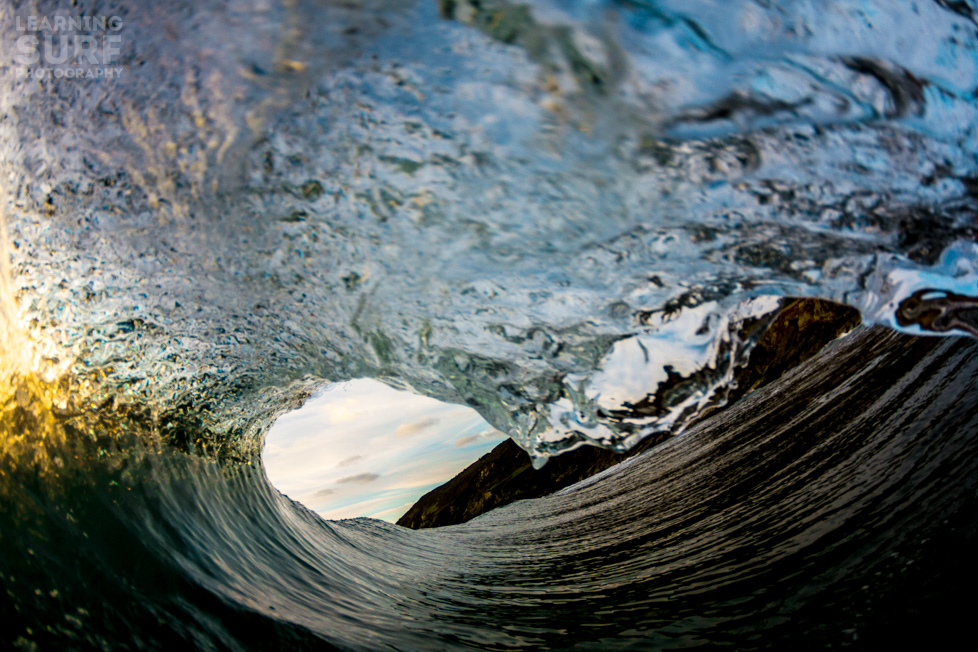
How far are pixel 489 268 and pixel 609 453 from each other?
1566cm

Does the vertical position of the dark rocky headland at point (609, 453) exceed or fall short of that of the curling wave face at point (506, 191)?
it falls short

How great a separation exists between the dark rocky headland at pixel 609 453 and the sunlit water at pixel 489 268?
12.2 meters

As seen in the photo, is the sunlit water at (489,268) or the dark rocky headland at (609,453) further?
the dark rocky headland at (609,453)

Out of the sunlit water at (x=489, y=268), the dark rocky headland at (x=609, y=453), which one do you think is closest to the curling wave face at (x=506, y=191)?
the sunlit water at (x=489, y=268)

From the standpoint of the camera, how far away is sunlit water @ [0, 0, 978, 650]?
1299 millimetres

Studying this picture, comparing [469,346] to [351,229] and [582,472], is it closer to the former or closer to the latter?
[351,229]

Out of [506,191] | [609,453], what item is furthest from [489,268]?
[609,453]

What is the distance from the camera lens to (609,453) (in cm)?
1620

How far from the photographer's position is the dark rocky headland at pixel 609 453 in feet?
49.3

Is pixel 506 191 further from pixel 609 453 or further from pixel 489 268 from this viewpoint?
pixel 609 453

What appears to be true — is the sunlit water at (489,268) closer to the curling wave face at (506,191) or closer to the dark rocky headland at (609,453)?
the curling wave face at (506,191)

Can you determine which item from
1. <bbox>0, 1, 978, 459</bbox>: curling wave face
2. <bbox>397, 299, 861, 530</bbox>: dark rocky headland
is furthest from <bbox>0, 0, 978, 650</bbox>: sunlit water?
<bbox>397, 299, 861, 530</bbox>: dark rocky headland

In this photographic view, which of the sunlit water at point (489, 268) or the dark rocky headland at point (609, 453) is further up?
the sunlit water at point (489, 268)

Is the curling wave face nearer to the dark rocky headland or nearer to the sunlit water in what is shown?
the sunlit water
